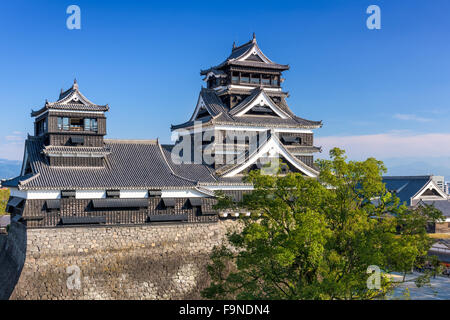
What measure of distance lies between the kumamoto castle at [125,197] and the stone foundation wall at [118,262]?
55 mm

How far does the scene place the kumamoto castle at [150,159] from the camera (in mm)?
28391

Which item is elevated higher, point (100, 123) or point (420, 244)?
point (100, 123)

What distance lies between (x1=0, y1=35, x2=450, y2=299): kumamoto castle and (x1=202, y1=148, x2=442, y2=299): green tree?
4.12 m

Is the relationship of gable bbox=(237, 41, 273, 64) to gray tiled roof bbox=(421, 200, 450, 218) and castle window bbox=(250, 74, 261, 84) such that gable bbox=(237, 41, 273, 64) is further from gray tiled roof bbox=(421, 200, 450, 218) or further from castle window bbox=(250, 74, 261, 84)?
gray tiled roof bbox=(421, 200, 450, 218)

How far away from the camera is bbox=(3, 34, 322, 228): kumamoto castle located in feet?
93.1

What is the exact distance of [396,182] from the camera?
190ft

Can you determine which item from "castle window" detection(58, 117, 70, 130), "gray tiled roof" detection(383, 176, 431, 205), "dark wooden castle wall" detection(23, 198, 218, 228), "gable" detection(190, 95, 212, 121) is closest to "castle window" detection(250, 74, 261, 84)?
"gable" detection(190, 95, 212, 121)

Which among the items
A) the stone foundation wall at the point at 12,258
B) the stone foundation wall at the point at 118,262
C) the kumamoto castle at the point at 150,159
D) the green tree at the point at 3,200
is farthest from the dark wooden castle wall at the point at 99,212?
the green tree at the point at 3,200

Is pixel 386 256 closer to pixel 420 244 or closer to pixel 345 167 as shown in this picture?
pixel 420 244

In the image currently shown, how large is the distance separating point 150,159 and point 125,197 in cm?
422

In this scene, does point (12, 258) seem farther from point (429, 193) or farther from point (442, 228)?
point (429, 193)
